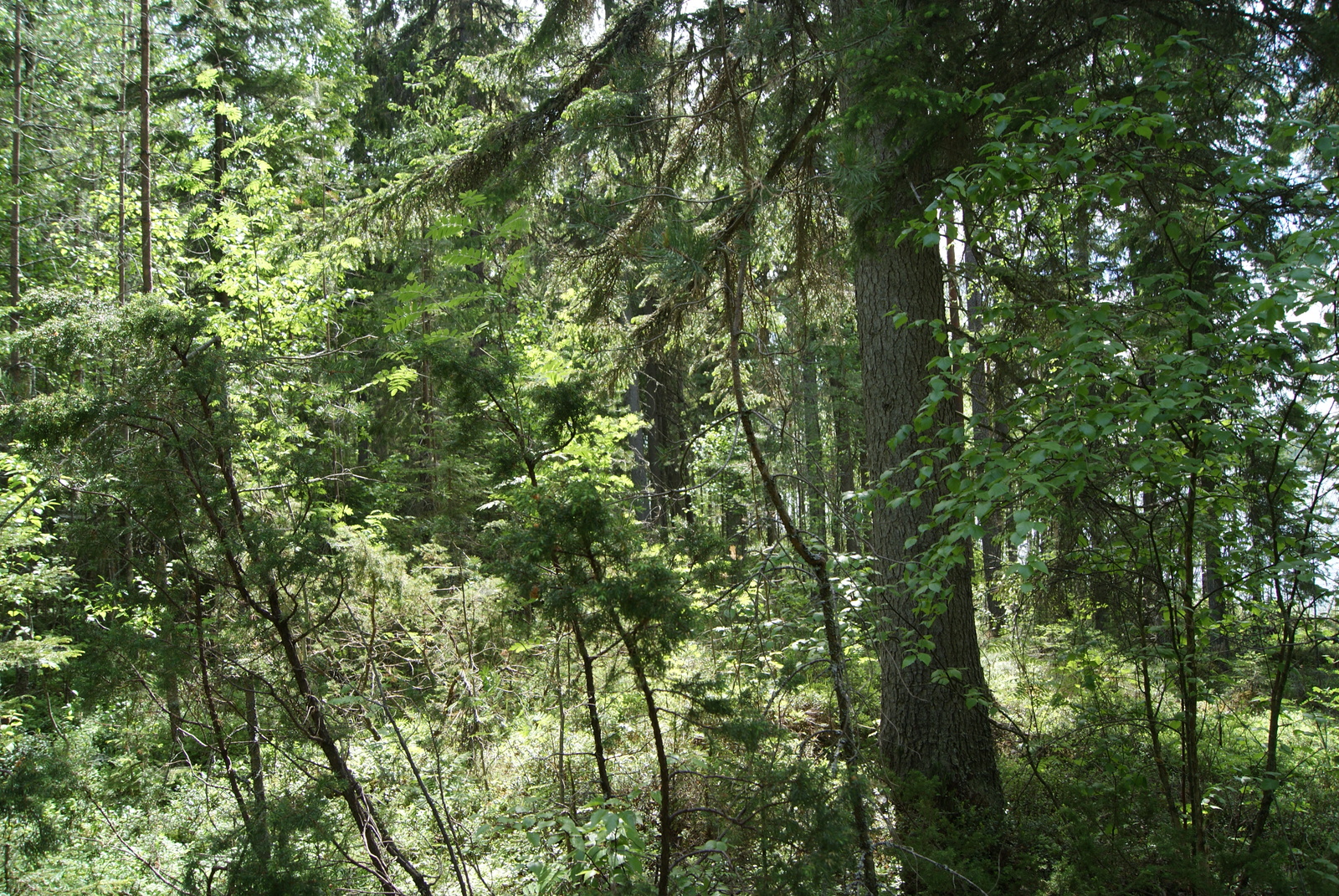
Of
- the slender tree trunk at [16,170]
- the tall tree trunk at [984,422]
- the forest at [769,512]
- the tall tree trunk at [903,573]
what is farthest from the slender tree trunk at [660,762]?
the slender tree trunk at [16,170]

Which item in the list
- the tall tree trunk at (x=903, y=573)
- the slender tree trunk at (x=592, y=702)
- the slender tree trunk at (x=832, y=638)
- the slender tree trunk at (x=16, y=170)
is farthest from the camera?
the slender tree trunk at (x=16, y=170)

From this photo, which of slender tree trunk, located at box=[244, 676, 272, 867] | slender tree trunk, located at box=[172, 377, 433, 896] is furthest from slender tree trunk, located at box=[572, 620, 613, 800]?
slender tree trunk, located at box=[244, 676, 272, 867]

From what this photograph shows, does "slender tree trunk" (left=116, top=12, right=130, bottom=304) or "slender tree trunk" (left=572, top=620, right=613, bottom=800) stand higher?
"slender tree trunk" (left=116, top=12, right=130, bottom=304)

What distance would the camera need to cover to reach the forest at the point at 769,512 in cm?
340

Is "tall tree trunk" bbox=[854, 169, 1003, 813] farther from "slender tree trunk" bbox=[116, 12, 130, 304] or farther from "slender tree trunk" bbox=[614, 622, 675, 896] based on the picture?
"slender tree trunk" bbox=[116, 12, 130, 304]

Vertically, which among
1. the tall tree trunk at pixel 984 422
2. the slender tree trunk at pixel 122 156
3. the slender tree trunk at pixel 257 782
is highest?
the slender tree trunk at pixel 122 156

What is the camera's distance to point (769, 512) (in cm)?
485

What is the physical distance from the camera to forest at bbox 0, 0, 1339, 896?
134 inches

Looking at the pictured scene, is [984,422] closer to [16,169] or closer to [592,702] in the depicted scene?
[592,702]

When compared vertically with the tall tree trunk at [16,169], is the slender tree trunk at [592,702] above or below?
below

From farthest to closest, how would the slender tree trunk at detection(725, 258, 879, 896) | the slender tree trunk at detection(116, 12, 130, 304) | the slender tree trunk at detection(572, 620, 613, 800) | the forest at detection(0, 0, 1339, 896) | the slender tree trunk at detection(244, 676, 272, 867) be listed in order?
the slender tree trunk at detection(116, 12, 130, 304) → the slender tree trunk at detection(572, 620, 613, 800) → the forest at detection(0, 0, 1339, 896) → the slender tree trunk at detection(725, 258, 879, 896) → the slender tree trunk at detection(244, 676, 272, 867)

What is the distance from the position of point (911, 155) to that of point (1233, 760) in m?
4.83

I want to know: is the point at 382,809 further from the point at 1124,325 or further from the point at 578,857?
the point at 1124,325

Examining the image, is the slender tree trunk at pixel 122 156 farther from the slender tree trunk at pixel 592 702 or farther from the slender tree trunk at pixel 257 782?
the slender tree trunk at pixel 592 702
